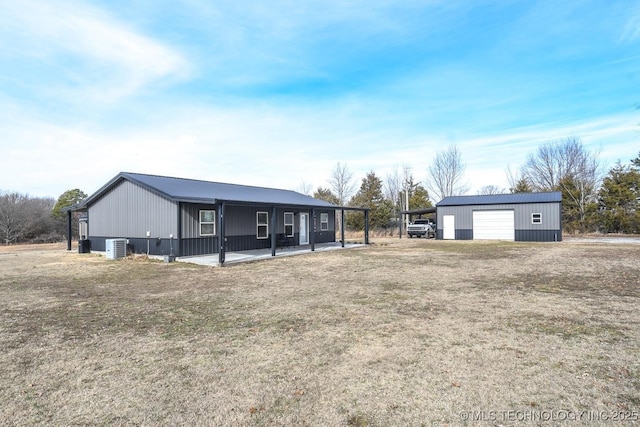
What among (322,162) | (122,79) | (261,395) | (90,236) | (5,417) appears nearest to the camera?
(5,417)

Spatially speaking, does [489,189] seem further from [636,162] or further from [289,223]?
[289,223]

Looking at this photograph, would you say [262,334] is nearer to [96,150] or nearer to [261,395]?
[261,395]

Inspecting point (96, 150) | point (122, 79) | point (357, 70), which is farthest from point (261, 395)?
point (96, 150)

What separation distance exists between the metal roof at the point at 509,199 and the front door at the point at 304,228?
1205 centimetres

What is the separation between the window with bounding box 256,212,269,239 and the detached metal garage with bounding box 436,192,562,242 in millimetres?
15195

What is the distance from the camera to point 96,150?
67.9ft

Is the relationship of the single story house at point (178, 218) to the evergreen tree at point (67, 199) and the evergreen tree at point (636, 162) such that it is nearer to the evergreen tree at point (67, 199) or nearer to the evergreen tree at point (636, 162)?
the evergreen tree at point (67, 199)

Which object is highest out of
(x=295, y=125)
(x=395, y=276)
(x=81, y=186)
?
(x=295, y=125)

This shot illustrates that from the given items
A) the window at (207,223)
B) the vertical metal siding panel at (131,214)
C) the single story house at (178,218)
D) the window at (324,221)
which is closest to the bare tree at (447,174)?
the window at (324,221)

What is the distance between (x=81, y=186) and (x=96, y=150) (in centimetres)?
1990

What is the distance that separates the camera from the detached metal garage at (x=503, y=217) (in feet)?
76.9

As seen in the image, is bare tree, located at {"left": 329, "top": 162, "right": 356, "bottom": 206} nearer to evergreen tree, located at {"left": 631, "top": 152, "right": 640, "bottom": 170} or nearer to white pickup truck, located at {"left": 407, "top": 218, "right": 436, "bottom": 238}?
white pickup truck, located at {"left": 407, "top": 218, "right": 436, "bottom": 238}

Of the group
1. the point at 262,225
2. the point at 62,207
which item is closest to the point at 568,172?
the point at 262,225

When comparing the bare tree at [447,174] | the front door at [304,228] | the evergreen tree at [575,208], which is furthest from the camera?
the bare tree at [447,174]
